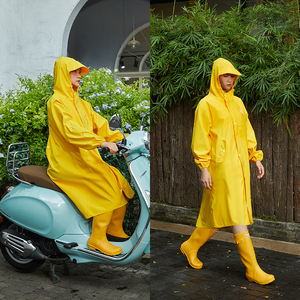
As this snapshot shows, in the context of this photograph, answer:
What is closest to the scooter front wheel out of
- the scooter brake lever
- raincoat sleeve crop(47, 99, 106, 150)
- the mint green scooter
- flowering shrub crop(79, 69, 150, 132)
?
the mint green scooter

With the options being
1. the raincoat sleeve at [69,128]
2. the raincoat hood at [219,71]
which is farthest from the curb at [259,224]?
the raincoat sleeve at [69,128]

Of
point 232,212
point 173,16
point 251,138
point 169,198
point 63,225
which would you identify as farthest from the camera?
point 169,198

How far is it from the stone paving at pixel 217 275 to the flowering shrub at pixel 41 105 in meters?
1.34

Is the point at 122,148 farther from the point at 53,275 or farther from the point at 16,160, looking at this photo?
the point at 53,275

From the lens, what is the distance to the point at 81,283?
7.82 ft

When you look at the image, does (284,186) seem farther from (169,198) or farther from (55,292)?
(55,292)

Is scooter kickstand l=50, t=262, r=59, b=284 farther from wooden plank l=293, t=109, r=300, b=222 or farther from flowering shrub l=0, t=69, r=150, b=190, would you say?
wooden plank l=293, t=109, r=300, b=222

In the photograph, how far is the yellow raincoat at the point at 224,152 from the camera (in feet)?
9.72

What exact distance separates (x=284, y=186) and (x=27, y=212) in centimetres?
278

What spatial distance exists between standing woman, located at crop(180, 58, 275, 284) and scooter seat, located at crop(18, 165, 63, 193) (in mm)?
1159

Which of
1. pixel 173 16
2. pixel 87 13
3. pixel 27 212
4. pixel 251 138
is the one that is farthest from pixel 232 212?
pixel 173 16

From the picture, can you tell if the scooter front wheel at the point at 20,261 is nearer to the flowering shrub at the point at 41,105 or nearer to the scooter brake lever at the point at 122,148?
the flowering shrub at the point at 41,105

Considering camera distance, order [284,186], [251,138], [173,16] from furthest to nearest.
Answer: [284,186], [173,16], [251,138]

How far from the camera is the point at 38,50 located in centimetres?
238
